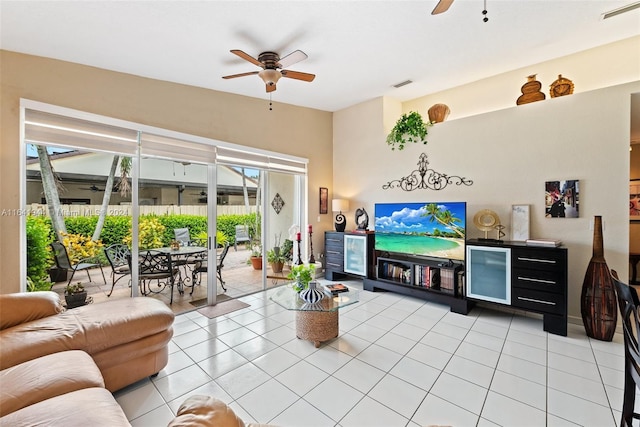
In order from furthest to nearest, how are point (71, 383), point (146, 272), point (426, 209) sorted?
point (426, 209) → point (146, 272) → point (71, 383)

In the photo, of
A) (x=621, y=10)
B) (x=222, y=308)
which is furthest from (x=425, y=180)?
(x=222, y=308)

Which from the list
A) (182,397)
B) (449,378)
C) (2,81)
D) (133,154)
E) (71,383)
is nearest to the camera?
(71,383)

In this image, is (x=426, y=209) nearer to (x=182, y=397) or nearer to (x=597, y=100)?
(x=597, y=100)

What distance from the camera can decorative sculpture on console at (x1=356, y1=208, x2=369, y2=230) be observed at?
5211 mm

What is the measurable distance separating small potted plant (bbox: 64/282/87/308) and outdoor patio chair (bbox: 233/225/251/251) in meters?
1.98

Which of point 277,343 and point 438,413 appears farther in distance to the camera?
point 277,343

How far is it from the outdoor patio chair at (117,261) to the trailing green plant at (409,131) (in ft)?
14.6

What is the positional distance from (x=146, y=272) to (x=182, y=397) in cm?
224

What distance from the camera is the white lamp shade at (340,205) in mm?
5459

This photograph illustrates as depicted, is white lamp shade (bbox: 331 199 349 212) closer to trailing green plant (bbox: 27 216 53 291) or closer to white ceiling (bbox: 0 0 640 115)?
white ceiling (bbox: 0 0 640 115)

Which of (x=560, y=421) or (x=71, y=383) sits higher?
(x=71, y=383)

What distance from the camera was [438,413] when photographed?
1916 mm

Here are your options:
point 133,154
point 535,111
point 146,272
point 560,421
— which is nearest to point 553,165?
point 535,111

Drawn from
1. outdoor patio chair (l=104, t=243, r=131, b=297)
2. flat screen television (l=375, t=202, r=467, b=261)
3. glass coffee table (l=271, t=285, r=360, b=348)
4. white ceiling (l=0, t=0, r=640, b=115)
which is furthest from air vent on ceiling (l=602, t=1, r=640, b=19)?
outdoor patio chair (l=104, t=243, r=131, b=297)
